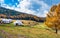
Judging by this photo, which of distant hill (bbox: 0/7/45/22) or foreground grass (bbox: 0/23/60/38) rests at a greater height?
distant hill (bbox: 0/7/45/22)

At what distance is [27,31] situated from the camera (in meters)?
5.14

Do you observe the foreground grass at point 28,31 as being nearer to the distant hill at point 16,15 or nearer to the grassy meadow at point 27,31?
the grassy meadow at point 27,31

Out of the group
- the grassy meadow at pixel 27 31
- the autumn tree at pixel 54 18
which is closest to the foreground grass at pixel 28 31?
the grassy meadow at pixel 27 31

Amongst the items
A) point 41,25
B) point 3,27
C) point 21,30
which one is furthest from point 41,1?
point 3,27

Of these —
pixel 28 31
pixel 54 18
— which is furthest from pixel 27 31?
pixel 54 18

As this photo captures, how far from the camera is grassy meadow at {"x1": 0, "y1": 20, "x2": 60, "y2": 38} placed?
502 cm

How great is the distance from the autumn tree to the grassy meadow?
179 millimetres

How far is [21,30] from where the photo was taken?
202 inches

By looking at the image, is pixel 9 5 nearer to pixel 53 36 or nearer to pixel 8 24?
pixel 8 24

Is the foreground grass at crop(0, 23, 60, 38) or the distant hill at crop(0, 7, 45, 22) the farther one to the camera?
the distant hill at crop(0, 7, 45, 22)

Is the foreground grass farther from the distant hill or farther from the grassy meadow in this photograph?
the distant hill

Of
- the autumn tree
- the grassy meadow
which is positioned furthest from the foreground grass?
the autumn tree

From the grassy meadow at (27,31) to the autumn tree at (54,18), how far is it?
0.59ft

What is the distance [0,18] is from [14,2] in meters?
0.82
